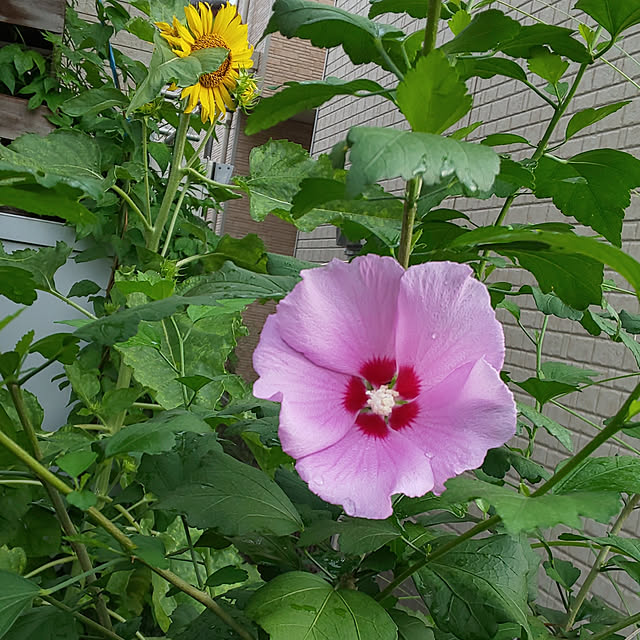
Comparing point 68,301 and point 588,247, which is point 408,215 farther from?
point 68,301

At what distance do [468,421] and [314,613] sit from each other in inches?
6.5

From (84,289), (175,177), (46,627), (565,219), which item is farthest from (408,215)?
(565,219)

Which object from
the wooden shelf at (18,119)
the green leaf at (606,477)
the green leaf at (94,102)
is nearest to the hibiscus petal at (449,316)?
the green leaf at (606,477)

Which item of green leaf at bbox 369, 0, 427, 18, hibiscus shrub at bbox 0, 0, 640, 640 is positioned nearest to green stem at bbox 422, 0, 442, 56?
hibiscus shrub at bbox 0, 0, 640, 640

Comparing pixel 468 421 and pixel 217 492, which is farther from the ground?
pixel 468 421

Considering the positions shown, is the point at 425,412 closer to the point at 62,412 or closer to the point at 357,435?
the point at 357,435

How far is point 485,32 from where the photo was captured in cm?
47

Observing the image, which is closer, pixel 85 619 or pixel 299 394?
pixel 299 394

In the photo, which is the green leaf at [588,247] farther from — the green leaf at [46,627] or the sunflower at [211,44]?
the sunflower at [211,44]

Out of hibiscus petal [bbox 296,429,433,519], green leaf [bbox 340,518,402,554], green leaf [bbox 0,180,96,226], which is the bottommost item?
green leaf [bbox 340,518,402,554]

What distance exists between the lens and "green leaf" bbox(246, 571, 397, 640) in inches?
17.1

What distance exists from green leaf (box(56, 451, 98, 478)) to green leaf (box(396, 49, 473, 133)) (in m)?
0.29

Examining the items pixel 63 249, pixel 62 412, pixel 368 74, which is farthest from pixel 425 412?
pixel 368 74

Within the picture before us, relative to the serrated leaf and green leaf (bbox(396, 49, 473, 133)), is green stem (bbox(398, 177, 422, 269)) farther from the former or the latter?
the serrated leaf
